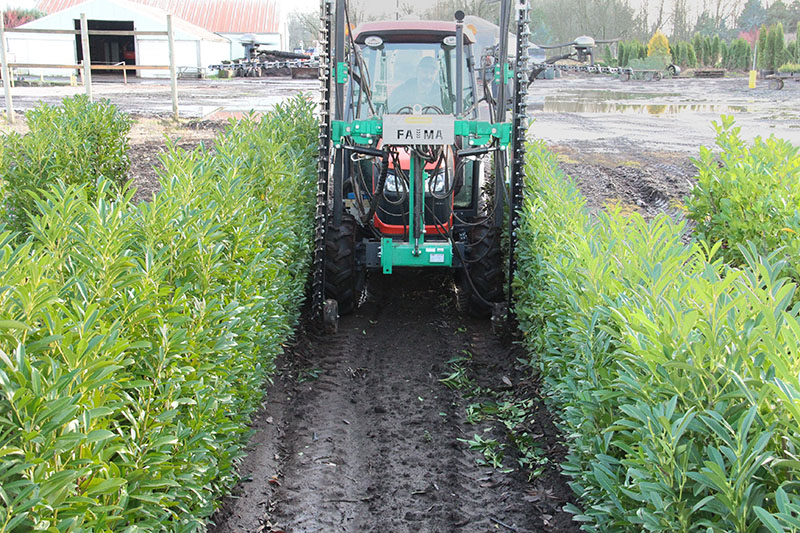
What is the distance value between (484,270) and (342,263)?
1.25 metres

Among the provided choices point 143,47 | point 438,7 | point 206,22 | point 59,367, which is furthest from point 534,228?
point 206,22

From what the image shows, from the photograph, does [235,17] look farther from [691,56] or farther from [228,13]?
[691,56]

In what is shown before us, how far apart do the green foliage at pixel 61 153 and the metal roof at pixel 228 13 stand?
50861 mm

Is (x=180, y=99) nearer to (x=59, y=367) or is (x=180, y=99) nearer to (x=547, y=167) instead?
(x=547, y=167)

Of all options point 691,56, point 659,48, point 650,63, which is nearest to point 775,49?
point 650,63

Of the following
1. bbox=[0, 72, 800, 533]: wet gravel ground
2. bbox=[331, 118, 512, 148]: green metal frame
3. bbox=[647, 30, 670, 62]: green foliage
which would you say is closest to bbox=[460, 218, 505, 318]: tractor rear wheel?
bbox=[0, 72, 800, 533]: wet gravel ground

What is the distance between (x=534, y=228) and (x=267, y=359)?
2078mm

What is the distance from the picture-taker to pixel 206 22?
6066 cm

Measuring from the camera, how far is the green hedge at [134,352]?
209cm

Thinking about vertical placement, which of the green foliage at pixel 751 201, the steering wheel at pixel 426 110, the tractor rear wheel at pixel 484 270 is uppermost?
the steering wheel at pixel 426 110

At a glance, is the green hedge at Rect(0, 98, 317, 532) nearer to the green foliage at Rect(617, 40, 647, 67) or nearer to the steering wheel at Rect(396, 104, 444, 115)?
the steering wheel at Rect(396, 104, 444, 115)

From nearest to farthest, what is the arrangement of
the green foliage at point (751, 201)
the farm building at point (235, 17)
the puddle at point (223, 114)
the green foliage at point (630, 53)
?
the green foliage at point (751, 201), the puddle at point (223, 114), the green foliage at point (630, 53), the farm building at point (235, 17)

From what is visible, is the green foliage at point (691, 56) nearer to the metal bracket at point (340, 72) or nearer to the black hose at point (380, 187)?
the black hose at point (380, 187)

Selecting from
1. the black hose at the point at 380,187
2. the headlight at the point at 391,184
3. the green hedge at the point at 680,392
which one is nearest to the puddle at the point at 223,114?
the headlight at the point at 391,184
